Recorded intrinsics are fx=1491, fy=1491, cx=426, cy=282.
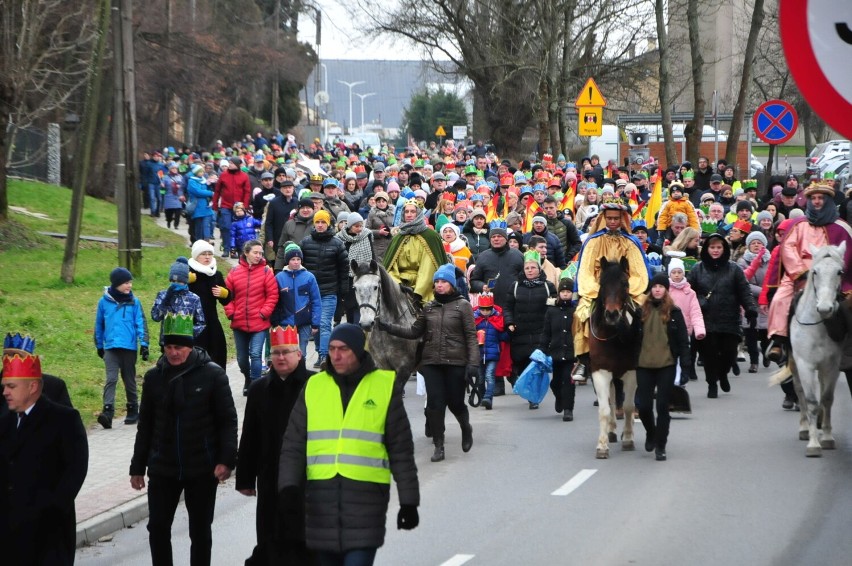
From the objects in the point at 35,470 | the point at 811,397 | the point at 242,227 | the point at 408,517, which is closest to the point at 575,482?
the point at 811,397

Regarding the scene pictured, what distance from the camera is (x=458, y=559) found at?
9539mm

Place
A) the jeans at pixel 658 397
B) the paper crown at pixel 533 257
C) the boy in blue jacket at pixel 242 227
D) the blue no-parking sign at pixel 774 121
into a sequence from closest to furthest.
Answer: the jeans at pixel 658 397, the paper crown at pixel 533 257, the blue no-parking sign at pixel 774 121, the boy in blue jacket at pixel 242 227

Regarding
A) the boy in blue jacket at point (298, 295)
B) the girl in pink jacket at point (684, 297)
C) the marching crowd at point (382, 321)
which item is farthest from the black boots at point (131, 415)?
the girl in pink jacket at point (684, 297)

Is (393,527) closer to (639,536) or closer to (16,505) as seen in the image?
(639,536)

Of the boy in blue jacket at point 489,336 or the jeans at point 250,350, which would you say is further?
the boy in blue jacket at point 489,336

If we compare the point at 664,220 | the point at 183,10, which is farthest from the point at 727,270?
the point at 183,10

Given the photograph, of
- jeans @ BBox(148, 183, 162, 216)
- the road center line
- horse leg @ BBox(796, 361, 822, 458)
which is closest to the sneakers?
horse leg @ BBox(796, 361, 822, 458)

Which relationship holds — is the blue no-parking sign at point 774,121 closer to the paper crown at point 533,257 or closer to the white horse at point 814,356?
the paper crown at point 533,257

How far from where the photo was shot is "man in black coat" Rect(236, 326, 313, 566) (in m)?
8.10

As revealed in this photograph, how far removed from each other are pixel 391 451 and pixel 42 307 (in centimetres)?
1570

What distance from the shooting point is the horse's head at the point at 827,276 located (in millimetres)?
12516

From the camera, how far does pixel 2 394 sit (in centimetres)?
822

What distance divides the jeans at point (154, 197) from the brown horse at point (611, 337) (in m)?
30.0

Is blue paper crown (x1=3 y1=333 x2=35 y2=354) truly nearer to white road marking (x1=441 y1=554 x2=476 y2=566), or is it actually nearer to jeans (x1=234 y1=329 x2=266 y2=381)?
white road marking (x1=441 y1=554 x2=476 y2=566)
